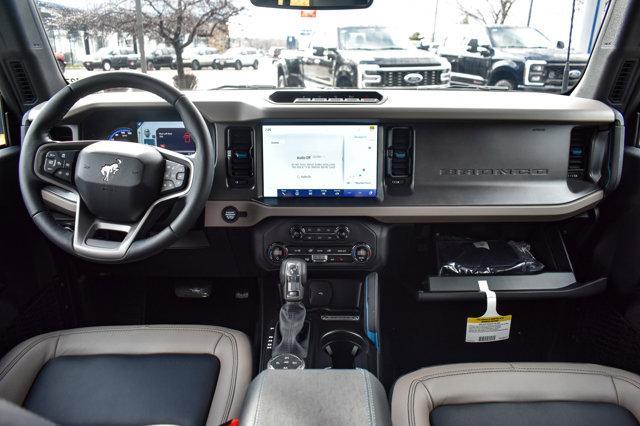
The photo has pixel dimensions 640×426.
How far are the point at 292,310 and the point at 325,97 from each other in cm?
80

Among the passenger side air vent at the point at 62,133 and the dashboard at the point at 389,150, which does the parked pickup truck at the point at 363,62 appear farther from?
the passenger side air vent at the point at 62,133

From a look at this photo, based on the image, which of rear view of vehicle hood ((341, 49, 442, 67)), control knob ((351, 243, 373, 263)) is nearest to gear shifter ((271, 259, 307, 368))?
control knob ((351, 243, 373, 263))

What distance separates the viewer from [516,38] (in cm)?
364

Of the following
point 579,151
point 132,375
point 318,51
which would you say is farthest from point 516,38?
point 132,375

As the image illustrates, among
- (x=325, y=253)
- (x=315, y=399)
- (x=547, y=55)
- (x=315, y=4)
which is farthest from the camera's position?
(x=547, y=55)

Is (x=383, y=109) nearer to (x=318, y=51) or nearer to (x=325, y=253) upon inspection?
(x=325, y=253)

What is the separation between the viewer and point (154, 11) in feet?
7.32

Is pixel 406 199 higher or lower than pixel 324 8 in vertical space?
lower

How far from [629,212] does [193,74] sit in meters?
1.80

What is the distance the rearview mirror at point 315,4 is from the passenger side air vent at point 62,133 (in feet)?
2.72

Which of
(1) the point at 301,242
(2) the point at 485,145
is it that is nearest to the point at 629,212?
(2) the point at 485,145

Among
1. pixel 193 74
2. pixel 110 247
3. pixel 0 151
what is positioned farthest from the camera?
pixel 193 74

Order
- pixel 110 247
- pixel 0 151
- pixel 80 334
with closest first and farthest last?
pixel 110 247 < pixel 80 334 < pixel 0 151

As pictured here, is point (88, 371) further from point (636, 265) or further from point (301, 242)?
point (636, 265)
